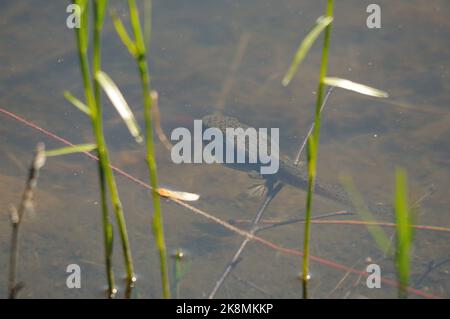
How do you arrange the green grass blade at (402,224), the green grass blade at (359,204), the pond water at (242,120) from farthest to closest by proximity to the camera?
the green grass blade at (359,204), the pond water at (242,120), the green grass blade at (402,224)

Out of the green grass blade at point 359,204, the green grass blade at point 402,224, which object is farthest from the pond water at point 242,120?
the green grass blade at point 402,224

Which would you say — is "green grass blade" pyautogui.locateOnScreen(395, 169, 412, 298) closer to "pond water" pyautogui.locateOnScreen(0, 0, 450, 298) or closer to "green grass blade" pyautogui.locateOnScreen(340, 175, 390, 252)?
"pond water" pyautogui.locateOnScreen(0, 0, 450, 298)

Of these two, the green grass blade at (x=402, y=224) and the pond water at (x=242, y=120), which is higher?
the pond water at (x=242, y=120)

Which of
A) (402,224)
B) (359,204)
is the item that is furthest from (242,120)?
(402,224)

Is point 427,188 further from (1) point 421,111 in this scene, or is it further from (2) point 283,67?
(2) point 283,67

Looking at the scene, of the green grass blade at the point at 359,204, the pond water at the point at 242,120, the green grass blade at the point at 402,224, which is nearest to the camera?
the green grass blade at the point at 402,224

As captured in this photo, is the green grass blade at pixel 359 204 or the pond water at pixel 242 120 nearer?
the pond water at pixel 242 120

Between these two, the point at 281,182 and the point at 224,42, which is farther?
the point at 224,42

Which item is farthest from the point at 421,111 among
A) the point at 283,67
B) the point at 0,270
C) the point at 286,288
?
the point at 0,270

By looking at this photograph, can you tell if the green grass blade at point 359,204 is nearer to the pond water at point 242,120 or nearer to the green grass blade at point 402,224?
the pond water at point 242,120
